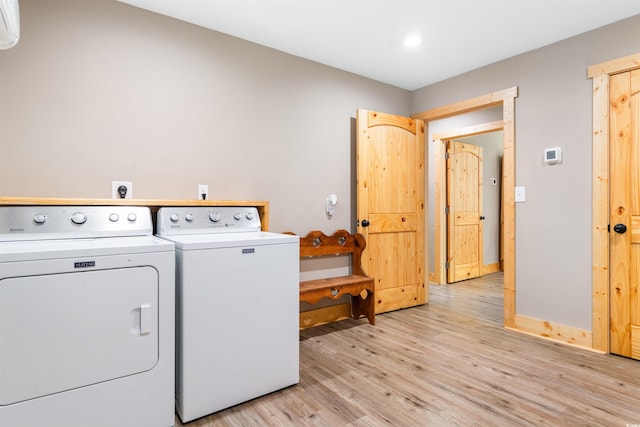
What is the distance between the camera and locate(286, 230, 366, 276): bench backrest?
2.97 meters

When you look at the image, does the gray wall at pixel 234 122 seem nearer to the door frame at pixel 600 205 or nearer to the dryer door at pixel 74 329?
the door frame at pixel 600 205

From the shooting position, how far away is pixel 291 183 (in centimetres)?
295

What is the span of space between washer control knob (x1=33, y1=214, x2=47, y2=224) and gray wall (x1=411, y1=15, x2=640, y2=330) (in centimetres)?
329

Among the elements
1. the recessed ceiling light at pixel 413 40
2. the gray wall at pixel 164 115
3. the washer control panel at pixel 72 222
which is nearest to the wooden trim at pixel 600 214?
the recessed ceiling light at pixel 413 40

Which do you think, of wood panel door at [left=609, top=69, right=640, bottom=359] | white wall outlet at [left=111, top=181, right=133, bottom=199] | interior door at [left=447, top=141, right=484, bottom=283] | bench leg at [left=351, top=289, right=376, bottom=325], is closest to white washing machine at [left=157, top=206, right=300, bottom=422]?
white wall outlet at [left=111, top=181, right=133, bottom=199]

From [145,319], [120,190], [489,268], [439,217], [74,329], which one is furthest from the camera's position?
[489,268]

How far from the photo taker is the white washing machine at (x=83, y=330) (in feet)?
4.27

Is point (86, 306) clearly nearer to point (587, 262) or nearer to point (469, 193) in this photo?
point (587, 262)

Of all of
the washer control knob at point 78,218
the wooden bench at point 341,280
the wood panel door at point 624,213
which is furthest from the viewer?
the wooden bench at point 341,280

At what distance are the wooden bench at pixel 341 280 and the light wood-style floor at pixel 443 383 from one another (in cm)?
24

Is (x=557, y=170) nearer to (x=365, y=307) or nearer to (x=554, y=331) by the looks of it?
(x=554, y=331)

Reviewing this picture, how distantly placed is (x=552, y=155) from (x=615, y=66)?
2.24ft

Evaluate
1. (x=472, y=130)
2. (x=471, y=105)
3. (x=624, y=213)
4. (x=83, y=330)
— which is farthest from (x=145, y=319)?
(x=472, y=130)

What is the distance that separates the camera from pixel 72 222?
1.81m
